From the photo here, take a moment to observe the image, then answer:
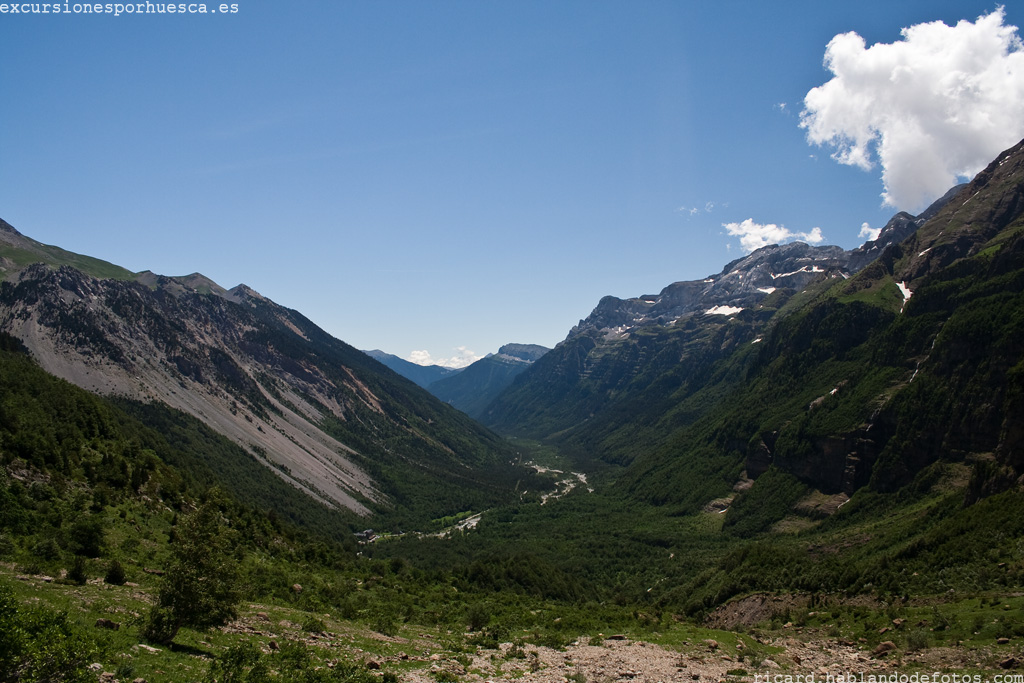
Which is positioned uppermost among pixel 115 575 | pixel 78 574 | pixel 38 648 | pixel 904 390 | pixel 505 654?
pixel 904 390

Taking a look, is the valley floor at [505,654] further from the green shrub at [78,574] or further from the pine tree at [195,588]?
the green shrub at [78,574]

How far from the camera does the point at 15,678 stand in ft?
46.5

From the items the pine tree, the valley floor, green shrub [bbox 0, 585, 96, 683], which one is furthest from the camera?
the pine tree

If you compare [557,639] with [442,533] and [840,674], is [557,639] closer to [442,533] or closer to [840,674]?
[840,674]

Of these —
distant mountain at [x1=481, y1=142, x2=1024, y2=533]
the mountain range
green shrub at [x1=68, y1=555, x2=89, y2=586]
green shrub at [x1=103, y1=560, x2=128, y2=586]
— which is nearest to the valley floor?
the mountain range

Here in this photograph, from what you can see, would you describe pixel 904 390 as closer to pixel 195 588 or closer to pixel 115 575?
pixel 195 588

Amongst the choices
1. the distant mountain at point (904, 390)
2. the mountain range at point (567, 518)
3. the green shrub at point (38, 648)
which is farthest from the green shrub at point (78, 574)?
the distant mountain at point (904, 390)

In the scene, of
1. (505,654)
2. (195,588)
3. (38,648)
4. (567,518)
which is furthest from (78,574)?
(567,518)

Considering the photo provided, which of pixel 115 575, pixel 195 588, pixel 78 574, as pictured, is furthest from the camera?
pixel 115 575

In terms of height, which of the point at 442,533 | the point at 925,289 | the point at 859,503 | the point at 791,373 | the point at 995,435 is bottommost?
the point at 442,533

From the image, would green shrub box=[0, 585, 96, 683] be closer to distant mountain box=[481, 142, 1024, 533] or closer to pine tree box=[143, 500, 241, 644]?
pine tree box=[143, 500, 241, 644]

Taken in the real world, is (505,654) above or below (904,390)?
below

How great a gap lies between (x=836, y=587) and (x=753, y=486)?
330ft

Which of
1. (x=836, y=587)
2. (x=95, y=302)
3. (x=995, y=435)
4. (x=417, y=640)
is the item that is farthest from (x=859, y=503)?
(x=95, y=302)
